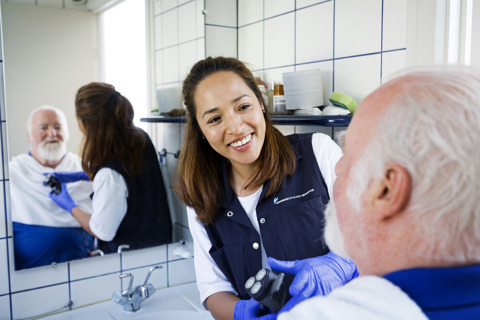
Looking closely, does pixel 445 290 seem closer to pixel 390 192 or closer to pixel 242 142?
pixel 390 192

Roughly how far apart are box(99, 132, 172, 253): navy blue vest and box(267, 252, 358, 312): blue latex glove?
0.84 metres

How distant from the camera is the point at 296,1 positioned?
5.52ft

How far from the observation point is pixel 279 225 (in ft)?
4.13

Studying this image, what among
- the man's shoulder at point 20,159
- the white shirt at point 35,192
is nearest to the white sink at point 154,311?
the white shirt at point 35,192

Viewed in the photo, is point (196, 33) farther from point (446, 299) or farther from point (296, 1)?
point (446, 299)

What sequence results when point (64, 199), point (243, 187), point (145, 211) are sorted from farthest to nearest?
point (145, 211)
point (64, 199)
point (243, 187)

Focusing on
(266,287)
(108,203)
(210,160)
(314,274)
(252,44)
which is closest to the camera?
(266,287)

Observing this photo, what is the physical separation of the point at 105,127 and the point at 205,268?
67cm

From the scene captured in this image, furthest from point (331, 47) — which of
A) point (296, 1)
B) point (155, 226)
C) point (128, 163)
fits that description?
point (155, 226)

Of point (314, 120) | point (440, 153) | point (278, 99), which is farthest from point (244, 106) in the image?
point (440, 153)

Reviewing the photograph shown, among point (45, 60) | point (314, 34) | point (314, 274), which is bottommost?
point (314, 274)

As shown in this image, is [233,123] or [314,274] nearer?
[314,274]

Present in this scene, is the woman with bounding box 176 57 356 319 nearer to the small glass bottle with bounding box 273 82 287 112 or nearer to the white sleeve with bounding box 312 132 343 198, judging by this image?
the white sleeve with bounding box 312 132 343 198

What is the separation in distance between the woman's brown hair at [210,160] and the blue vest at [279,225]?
30mm
